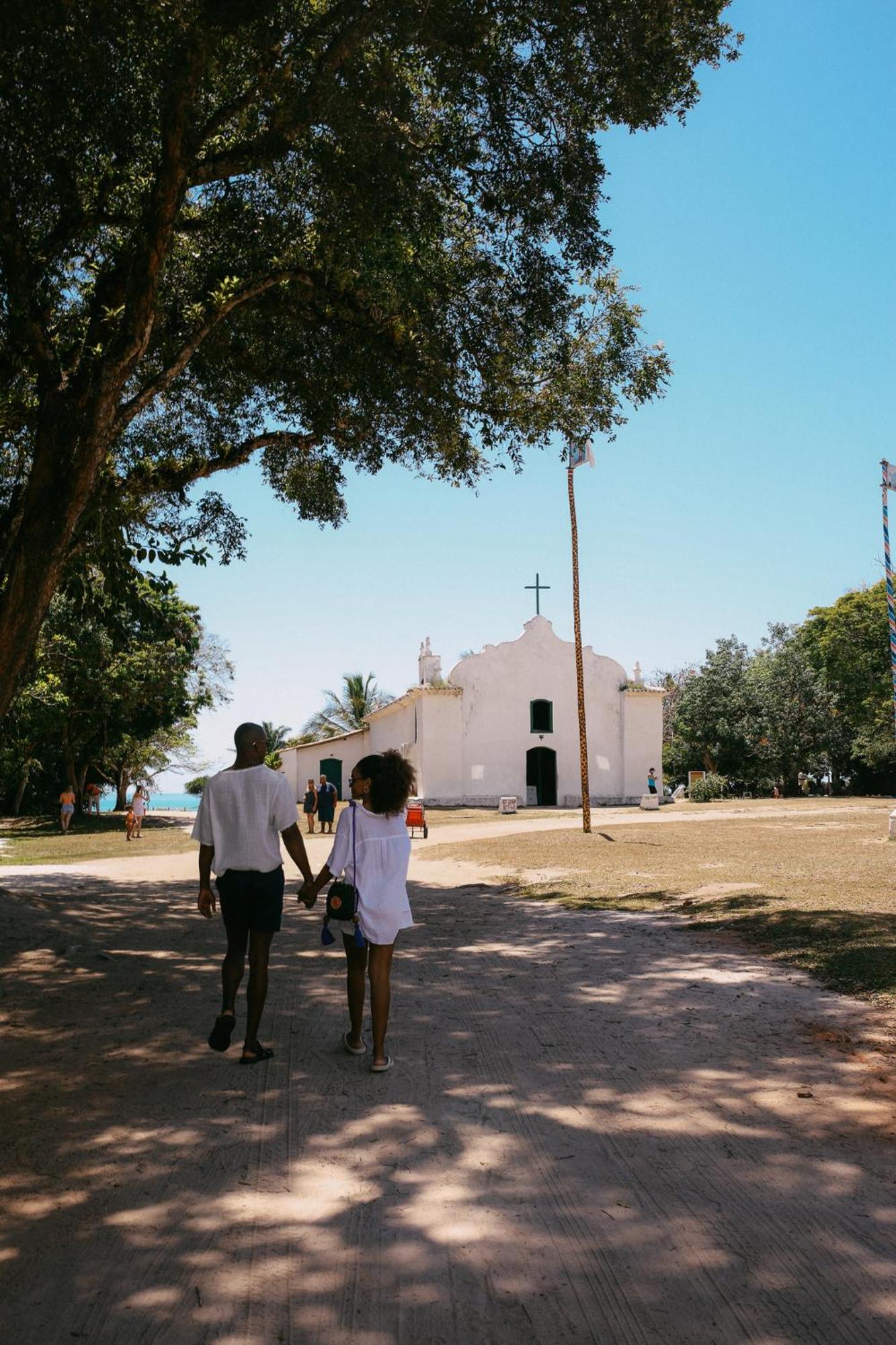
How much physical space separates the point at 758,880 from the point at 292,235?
8902mm

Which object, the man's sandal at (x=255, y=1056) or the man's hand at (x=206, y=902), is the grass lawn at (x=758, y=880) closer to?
the man's sandal at (x=255, y=1056)

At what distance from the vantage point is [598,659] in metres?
42.9

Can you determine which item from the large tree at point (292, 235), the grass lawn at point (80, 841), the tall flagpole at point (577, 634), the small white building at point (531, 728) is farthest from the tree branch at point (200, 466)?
the small white building at point (531, 728)

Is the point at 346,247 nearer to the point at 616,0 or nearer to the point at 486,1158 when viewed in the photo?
the point at 616,0

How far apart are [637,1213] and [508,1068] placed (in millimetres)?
1730

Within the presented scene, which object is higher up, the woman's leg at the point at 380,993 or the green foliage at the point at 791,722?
the green foliage at the point at 791,722

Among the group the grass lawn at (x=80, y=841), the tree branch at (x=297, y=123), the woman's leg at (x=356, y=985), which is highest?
the tree branch at (x=297, y=123)

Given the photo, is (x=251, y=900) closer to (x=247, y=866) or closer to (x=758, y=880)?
(x=247, y=866)

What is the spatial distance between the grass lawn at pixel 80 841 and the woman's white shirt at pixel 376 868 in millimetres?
14107

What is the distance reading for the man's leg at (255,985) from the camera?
526cm

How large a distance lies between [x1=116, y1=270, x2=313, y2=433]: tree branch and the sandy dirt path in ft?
16.1

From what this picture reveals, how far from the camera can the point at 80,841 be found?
2597 cm

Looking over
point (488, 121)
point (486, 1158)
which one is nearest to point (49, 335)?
point (488, 121)

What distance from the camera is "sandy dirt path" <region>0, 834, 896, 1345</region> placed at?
2.82 meters
